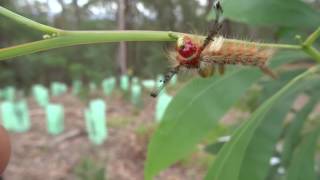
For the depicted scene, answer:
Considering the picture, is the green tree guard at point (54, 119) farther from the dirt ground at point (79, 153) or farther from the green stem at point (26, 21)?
the green stem at point (26, 21)

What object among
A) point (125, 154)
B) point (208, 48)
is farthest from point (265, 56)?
point (125, 154)

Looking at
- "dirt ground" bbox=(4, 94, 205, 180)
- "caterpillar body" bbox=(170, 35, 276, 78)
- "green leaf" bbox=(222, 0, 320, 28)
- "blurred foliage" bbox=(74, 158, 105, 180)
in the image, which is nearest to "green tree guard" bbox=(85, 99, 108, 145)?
"dirt ground" bbox=(4, 94, 205, 180)

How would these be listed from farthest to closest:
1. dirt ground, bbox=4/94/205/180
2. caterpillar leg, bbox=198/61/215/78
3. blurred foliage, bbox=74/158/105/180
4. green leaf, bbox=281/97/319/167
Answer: dirt ground, bbox=4/94/205/180, blurred foliage, bbox=74/158/105/180, green leaf, bbox=281/97/319/167, caterpillar leg, bbox=198/61/215/78

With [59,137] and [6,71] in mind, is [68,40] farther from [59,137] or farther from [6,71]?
[6,71]

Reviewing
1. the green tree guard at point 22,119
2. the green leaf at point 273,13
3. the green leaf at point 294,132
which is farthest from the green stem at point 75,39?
the green tree guard at point 22,119

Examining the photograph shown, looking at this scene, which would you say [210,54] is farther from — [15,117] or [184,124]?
[15,117]

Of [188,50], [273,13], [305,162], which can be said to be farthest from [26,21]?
[305,162]

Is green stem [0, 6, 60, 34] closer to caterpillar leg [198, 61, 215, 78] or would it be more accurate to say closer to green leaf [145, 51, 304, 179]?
caterpillar leg [198, 61, 215, 78]
